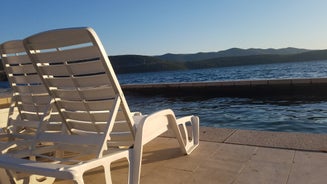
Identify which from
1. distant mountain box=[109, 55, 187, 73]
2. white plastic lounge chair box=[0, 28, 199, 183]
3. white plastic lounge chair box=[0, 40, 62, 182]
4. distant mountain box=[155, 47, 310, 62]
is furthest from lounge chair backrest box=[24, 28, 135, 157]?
distant mountain box=[155, 47, 310, 62]

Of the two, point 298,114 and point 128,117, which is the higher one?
→ point 128,117

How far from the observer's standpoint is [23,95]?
2807 mm

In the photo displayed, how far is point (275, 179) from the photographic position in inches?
92.0

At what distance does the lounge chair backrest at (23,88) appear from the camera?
8.59 feet

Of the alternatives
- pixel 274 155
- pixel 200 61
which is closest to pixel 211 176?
pixel 274 155

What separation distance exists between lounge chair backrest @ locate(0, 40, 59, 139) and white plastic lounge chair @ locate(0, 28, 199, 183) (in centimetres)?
30

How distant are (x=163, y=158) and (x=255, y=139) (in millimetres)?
1116

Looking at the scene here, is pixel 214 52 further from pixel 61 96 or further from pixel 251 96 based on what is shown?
pixel 61 96

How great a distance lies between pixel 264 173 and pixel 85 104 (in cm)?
159

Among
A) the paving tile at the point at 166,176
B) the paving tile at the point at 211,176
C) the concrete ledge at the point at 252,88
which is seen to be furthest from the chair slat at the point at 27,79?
the concrete ledge at the point at 252,88

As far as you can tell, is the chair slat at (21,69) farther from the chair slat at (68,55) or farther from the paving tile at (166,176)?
the paving tile at (166,176)

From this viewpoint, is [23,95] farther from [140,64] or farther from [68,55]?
[140,64]

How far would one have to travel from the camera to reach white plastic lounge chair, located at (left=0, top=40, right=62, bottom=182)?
2.60 meters

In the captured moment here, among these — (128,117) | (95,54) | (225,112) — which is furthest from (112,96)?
(225,112)
